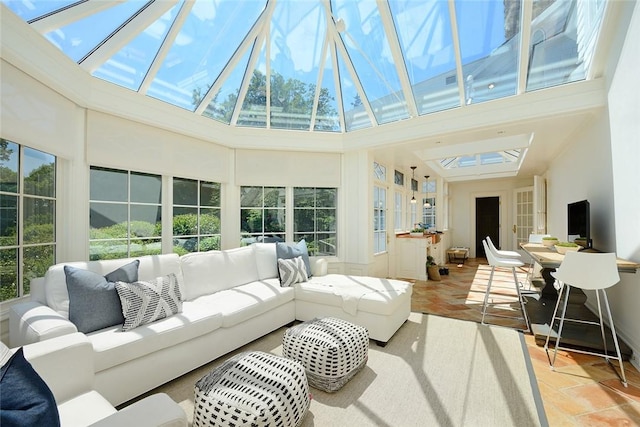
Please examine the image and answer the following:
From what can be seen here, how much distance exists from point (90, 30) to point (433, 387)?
4554 millimetres

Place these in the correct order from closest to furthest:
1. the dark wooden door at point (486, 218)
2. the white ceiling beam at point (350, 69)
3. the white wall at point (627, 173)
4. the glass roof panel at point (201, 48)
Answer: the white wall at point (627, 173)
the glass roof panel at point (201, 48)
the white ceiling beam at point (350, 69)
the dark wooden door at point (486, 218)

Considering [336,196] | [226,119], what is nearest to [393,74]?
[336,196]

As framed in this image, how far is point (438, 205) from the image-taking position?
8.54 meters

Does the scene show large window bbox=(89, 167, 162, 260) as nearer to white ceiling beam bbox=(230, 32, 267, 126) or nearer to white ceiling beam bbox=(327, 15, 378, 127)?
white ceiling beam bbox=(230, 32, 267, 126)

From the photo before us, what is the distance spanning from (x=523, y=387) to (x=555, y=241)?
3044 millimetres

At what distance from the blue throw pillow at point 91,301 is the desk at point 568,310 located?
404 cm

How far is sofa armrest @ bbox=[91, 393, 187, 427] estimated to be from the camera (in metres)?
1.12

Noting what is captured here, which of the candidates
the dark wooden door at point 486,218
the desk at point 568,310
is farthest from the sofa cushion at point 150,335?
the dark wooden door at point 486,218

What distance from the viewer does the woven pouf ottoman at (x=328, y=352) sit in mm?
2170

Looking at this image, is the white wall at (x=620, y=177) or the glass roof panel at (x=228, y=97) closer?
the white wall at (x=620, y=177)

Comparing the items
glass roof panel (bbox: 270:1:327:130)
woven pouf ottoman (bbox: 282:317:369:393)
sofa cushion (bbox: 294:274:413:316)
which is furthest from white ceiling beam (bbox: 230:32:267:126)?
woven pouf ottoman (bbox: 282:317:369:393)

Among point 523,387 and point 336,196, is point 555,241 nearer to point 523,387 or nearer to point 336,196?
point 523,387

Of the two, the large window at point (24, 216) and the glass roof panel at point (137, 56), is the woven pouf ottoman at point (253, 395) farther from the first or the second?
the glass roof panel at point (137, 56)

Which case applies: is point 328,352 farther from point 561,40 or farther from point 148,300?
point 561,40
